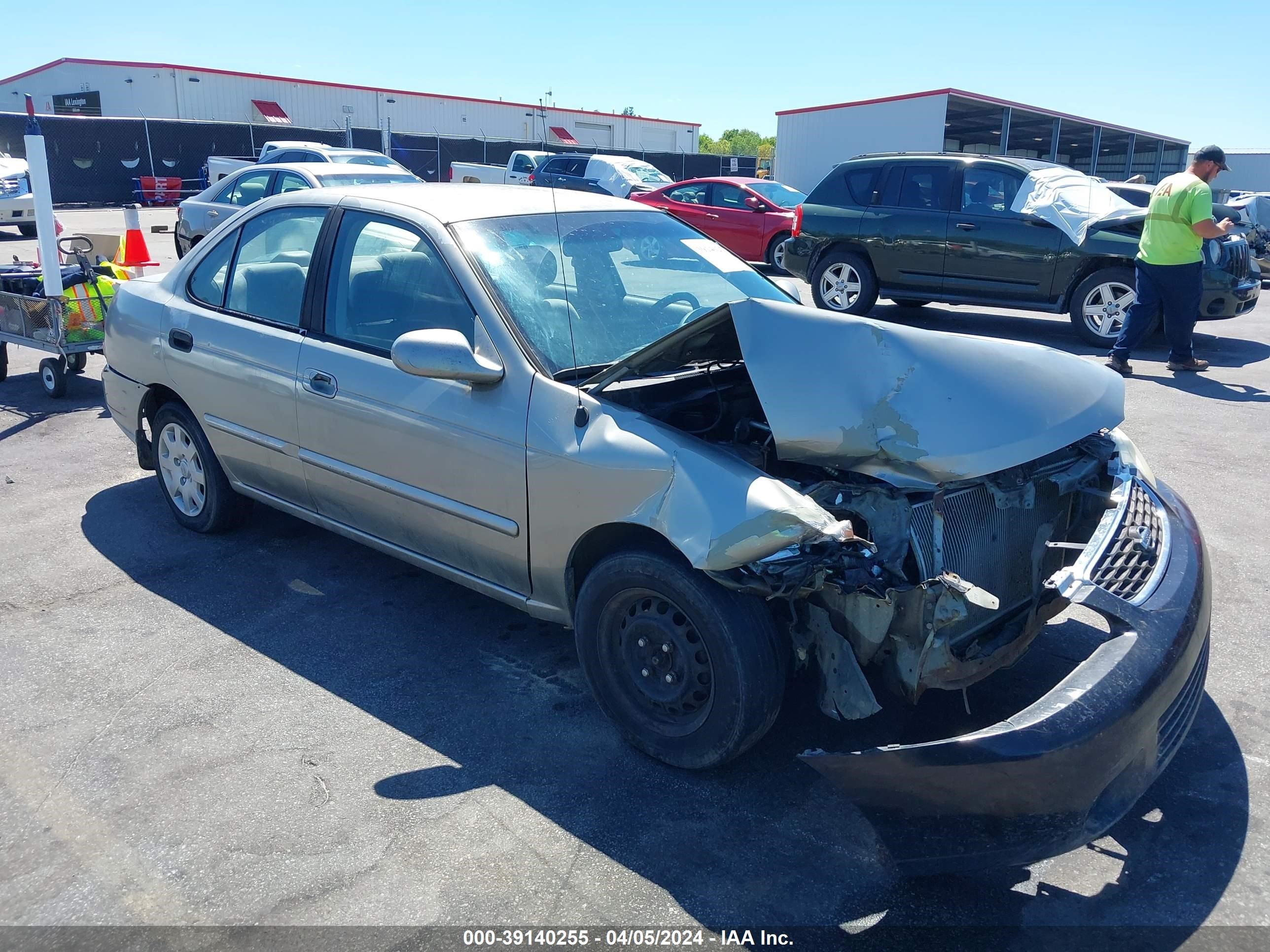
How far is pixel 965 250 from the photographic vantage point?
34.5 feet

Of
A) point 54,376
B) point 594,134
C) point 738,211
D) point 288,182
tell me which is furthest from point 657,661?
point 594,134

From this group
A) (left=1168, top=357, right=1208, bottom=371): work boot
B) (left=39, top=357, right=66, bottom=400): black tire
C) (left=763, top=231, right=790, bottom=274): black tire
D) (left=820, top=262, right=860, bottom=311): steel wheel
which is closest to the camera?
(left=39, top=357, right=66, bottom=400): black tire

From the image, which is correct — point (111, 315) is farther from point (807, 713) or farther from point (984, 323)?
point (984, 323)

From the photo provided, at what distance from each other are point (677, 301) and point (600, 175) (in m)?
17.8

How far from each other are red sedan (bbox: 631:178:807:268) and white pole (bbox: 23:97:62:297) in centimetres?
1012

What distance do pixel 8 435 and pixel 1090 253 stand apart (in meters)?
9.65

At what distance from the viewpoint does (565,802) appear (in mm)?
3008

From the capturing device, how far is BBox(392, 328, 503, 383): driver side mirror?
130 inches

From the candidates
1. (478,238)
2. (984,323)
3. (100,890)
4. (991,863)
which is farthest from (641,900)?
(984,323)

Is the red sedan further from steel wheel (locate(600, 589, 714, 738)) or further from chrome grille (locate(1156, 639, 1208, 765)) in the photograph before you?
chrome grille (locate(1156, 639, 1208, 765))

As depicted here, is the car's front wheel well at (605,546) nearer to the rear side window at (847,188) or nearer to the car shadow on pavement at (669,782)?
the car shadow on pavement at (669,782)

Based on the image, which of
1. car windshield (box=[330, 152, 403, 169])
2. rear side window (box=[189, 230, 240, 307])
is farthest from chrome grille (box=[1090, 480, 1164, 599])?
car windshield (box=[330, 152, 403, 169])

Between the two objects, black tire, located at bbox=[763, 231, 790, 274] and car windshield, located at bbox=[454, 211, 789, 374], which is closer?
car windshield, located at bbox=[454, 211, 789, 374]

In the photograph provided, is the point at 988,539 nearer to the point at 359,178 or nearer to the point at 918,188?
the point at 918,188
